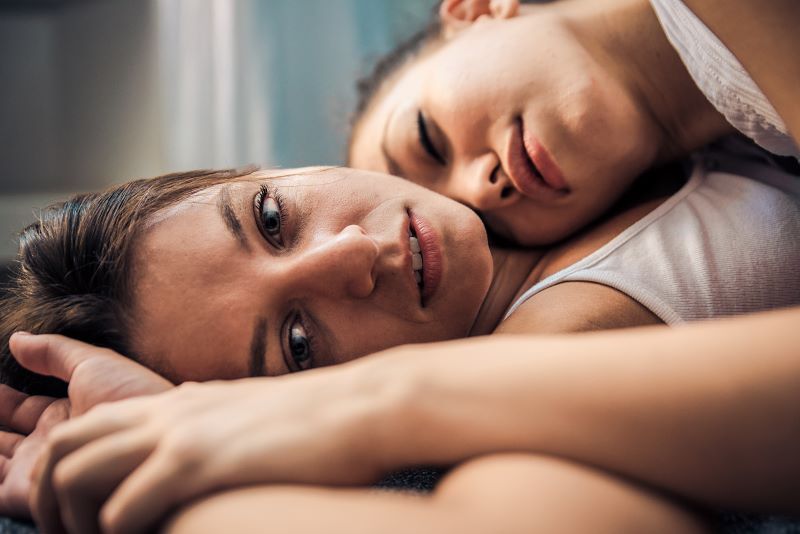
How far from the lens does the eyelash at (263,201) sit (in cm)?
75

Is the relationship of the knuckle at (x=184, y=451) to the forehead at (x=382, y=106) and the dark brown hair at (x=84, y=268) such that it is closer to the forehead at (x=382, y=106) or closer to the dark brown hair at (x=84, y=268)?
the dark brown hair at (x=84, y=268)

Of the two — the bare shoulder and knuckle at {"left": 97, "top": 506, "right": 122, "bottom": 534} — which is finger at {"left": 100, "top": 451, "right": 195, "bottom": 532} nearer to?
knuckle at {"left": 97, "top": 506, "right": 122, "bottom": 534}

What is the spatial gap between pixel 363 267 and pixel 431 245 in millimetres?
120

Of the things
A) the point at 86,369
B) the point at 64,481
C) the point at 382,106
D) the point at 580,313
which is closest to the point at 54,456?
the point at 64,481

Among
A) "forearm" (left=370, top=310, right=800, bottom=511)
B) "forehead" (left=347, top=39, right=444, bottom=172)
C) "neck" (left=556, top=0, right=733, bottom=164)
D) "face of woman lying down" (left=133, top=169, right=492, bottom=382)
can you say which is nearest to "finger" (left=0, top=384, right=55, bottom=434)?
"face of woman lying down" (left=133, top=169, right=492, bottom=382)

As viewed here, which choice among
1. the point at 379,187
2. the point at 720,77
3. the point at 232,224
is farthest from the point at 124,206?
the point at 720,77

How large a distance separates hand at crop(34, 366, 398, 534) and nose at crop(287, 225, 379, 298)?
231 millimetres

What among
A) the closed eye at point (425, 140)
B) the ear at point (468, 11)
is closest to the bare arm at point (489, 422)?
the closed eye at point (425, 140)

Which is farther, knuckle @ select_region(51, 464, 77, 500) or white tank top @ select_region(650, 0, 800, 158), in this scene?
white tank top @ select_region(650, 0, 800, 158)

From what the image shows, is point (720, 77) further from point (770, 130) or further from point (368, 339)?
point (368, 339)

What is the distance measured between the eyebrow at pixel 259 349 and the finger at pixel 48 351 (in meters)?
0.14

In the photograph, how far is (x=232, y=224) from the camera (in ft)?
2.40

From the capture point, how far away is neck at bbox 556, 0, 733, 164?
100 cm

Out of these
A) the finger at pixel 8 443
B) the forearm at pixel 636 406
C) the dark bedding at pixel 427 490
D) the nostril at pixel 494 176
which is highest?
the forearm at pixel 636 406
